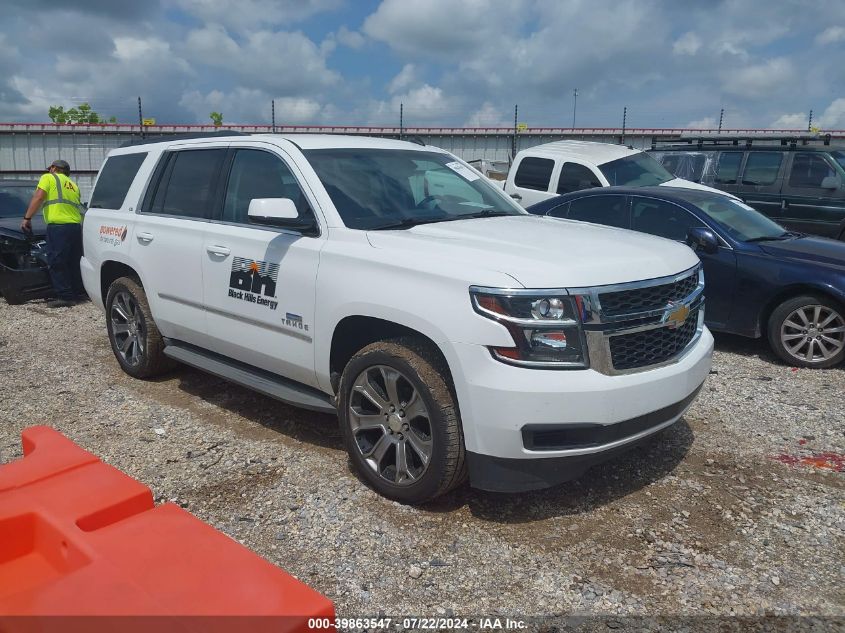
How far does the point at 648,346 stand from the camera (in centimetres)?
340

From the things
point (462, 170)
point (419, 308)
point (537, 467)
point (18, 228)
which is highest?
point (462, 170)

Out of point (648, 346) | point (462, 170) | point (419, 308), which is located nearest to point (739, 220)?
point (462, 170)

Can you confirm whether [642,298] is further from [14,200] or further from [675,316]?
[14,200]

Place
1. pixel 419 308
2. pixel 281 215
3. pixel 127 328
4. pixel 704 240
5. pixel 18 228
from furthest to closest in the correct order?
pixel 18 228 < pixel 704 240 < pixel 127 328 < pixel 281 215 < pixel 419 308

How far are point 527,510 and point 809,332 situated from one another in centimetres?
385

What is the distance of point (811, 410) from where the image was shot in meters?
5.10

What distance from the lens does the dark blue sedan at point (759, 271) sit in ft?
19.9

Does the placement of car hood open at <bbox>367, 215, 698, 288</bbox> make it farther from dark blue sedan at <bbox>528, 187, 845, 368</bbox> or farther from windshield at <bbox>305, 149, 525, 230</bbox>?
dark blue sedan at <bbox>528, 187, 845, 368</bbox>

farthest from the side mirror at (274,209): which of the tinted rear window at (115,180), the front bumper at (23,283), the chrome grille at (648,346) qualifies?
the front bumper at (23,283)

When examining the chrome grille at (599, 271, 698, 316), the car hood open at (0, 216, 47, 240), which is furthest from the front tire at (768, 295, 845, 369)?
the car hood open at (0, 216, 47, 240)

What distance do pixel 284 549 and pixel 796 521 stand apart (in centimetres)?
248

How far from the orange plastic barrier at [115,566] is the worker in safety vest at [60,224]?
24.6ft

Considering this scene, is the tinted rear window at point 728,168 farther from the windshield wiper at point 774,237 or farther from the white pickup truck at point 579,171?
the windshield wiper at point 774,237

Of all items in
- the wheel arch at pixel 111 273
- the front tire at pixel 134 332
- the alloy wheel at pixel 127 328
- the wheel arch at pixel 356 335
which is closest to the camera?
the wheel arch at pixel 356 335
